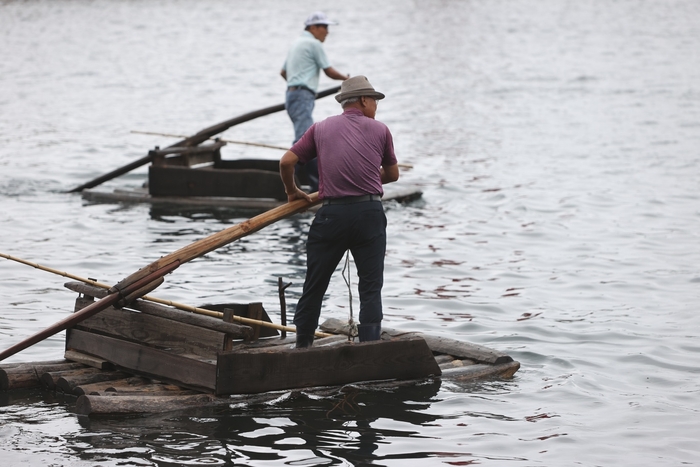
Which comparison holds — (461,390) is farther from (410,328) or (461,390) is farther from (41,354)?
(41,354)

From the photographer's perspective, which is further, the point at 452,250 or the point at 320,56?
the point at 320,56

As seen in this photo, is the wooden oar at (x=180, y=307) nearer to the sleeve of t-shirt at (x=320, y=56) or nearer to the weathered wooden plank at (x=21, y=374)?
the weathered wooden plank at (x=21, y=374)

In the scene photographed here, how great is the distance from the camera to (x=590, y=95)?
32188mm

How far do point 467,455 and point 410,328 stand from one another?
3.34m

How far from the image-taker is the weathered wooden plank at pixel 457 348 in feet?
28.7

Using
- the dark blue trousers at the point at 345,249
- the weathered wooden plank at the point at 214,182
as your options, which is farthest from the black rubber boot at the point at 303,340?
the weathered wooden plank at the point at 214,182

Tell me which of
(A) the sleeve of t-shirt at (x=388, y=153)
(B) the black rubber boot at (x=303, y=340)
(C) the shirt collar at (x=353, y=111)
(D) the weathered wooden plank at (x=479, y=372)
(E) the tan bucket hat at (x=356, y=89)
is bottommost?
(D) the weathered wooden plank at (x=479, y=372)

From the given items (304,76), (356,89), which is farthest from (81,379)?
(304,76)

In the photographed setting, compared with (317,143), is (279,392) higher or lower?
lower

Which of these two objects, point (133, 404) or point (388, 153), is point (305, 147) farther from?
point (133, 404)

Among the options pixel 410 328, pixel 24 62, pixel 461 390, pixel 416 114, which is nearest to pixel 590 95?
pixel 416 114

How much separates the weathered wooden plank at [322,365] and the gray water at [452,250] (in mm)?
165

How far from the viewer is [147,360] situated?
7.91 m

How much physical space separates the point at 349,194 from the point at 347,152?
0.96 feet
